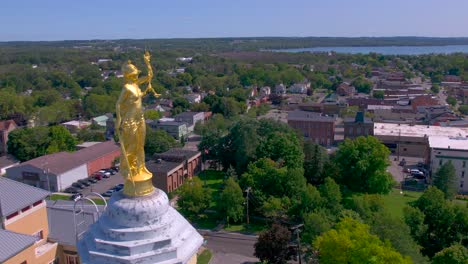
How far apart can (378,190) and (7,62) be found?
19153 cm

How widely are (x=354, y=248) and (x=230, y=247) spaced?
47.4ft

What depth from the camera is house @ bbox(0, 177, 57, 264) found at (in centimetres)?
2244

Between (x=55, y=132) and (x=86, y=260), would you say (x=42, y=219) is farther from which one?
(x=55, y=132)

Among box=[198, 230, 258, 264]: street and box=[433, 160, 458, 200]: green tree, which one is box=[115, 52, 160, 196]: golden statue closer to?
box=[198, 230, 258, 264]: street

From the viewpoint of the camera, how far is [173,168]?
50406mm

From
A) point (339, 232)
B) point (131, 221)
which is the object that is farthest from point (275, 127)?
point (131, 221)

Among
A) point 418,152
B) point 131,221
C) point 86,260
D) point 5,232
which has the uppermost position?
point 131,221

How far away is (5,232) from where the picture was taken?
72.7ft

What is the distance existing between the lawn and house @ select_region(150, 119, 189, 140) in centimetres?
3643

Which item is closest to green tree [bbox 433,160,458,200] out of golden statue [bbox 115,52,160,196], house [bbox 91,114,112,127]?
golden statue [bbox 115,52,160,196]

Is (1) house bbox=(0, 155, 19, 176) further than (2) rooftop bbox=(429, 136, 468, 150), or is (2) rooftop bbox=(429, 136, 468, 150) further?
(1) house bbox=(0, 155, 19, 176)

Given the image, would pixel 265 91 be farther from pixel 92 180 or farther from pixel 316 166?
pixel 92 180

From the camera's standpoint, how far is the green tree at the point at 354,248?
22.8 metres

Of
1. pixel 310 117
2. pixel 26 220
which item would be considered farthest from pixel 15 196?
pixel 310 117
